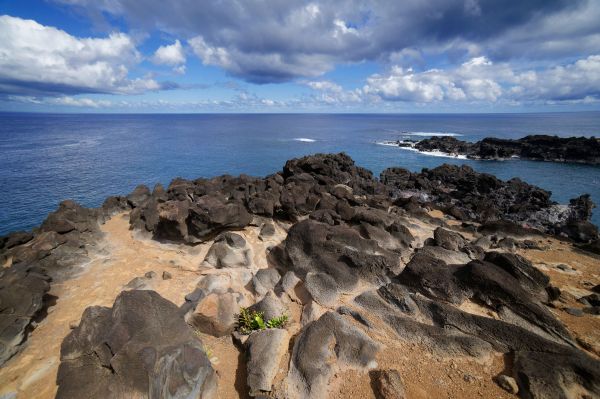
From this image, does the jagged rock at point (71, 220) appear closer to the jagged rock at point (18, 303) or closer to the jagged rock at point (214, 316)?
the jagged rock at point (18, 303)

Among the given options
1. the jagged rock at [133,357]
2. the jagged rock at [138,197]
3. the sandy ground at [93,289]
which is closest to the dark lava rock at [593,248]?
the jagged rock at [133,357]

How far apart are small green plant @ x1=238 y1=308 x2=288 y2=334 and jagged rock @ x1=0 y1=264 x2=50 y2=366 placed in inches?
296

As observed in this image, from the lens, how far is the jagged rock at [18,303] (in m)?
9.69

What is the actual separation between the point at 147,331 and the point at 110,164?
6031cm

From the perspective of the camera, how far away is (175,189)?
23.5m

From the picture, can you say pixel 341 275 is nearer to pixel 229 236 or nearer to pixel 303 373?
pixel 303 373

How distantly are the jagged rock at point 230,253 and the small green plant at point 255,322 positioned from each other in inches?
171

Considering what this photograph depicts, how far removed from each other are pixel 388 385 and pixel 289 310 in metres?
4.53

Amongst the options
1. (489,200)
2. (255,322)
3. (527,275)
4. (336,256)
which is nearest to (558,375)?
(527,275)

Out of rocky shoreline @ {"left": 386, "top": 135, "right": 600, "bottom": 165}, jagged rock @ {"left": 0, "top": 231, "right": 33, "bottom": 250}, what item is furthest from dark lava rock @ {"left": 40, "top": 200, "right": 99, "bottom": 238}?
rocky shoreline @ {"left": 386, "top": 135, "right": 600, "bottom": 165}

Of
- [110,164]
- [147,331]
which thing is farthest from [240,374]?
[110,164]

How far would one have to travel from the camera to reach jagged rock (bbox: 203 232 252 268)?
48.5ft

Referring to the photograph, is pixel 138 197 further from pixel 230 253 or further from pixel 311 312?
pixel 311 312

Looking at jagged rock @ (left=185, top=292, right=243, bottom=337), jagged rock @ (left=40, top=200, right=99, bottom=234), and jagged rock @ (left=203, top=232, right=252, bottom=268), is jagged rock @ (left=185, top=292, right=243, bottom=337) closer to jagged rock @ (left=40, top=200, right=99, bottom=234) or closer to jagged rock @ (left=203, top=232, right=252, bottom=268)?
jagged rock @ (left=203, top=232, right=252, bottom=268)
